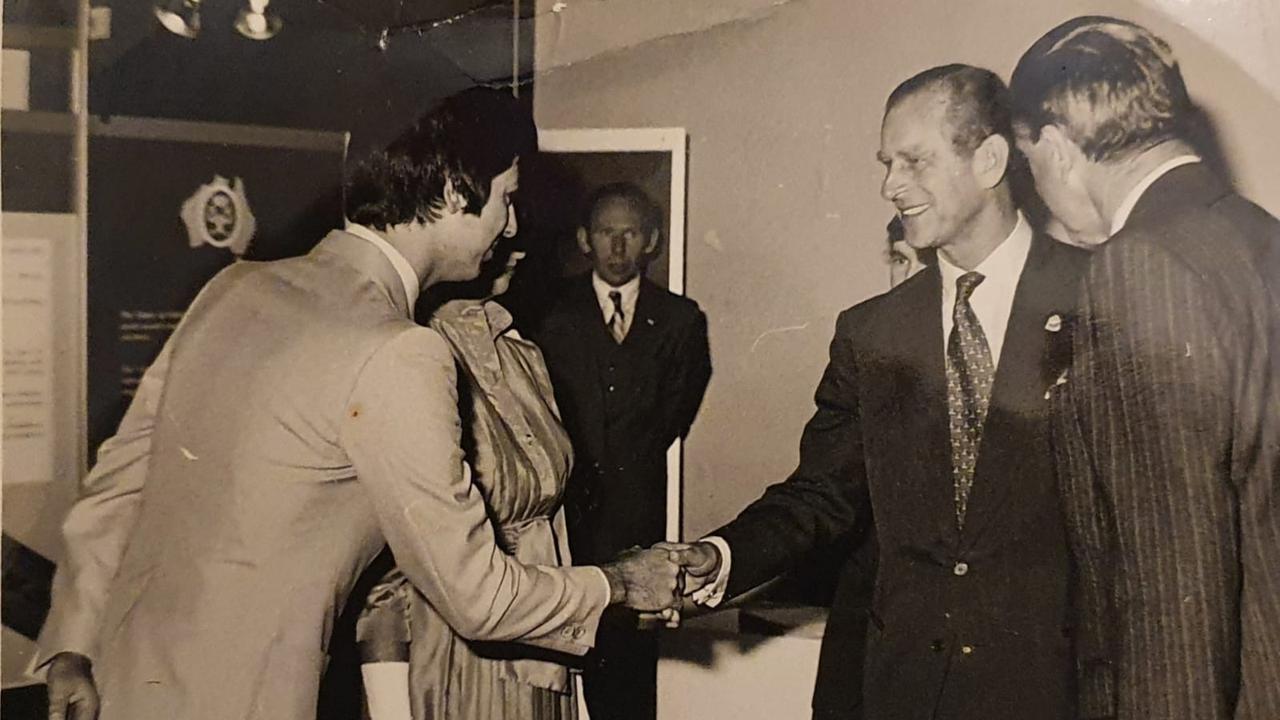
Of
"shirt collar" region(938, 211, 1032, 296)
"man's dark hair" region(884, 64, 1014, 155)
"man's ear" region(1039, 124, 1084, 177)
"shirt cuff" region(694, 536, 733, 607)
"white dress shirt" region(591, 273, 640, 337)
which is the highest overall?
"man's dark hair" region(884, 64, 1014, 155)

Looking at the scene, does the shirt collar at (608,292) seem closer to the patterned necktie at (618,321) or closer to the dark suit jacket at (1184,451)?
the patterned necktie at (618,321)

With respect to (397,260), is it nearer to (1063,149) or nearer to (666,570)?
(666,570)

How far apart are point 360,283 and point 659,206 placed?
0.24 m

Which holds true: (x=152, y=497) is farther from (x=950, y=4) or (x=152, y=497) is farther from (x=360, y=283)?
(x=950, y=4)

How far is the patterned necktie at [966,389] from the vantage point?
103 centimetres

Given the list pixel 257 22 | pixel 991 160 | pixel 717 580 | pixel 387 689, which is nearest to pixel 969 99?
pixel 991 160

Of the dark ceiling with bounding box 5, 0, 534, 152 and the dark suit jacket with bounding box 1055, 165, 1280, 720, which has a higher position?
the dark ceiling with bounding box 5, 0, 534, 152

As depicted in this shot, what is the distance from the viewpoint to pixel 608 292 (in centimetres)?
112

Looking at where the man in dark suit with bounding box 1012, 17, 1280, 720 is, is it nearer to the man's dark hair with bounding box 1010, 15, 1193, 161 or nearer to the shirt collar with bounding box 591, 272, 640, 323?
the man's dark hair with bounding box 1010, 15, 1193, 161

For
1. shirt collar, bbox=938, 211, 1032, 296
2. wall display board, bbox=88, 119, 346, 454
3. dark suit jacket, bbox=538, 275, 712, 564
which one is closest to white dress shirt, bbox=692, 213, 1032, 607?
shirt collar, bbox=938, 211, 1032, 296

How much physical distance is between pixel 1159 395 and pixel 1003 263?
15cm

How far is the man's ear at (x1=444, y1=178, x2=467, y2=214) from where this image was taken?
1064mm

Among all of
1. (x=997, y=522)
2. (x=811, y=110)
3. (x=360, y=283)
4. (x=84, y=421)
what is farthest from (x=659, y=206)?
(x=84, y=421)

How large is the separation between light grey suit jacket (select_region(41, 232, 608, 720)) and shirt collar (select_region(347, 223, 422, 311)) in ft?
0.09
